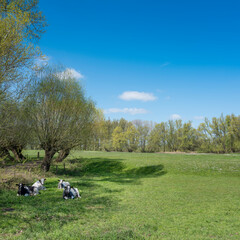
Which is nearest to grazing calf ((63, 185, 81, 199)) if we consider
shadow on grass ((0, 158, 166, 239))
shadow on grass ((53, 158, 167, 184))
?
shadow on grass ((0, 158, 166, 239))

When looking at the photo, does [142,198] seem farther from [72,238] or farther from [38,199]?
[72,238]

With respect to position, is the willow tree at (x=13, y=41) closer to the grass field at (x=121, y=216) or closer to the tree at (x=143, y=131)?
the grass field at (x=121, y=216)

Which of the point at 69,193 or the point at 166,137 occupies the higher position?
the point at 166,137

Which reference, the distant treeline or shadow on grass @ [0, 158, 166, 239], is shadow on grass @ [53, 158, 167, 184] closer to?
shadow on grass @ [0, 158, 166, 239]

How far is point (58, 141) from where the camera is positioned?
88.4 ft

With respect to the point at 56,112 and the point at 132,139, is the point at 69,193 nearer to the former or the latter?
the point at 56,112

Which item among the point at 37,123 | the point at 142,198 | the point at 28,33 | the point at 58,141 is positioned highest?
the point at 28,33

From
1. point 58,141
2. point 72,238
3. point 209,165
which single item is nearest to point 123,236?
point 72,238

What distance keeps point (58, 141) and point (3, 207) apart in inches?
610

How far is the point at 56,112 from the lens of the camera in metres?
26.6

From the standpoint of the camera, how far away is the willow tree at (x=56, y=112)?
2609cm

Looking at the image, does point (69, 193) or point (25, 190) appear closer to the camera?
point (69, 193)

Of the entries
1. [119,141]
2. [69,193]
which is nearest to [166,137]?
[119,141]

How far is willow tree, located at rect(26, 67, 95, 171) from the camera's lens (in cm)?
2609
